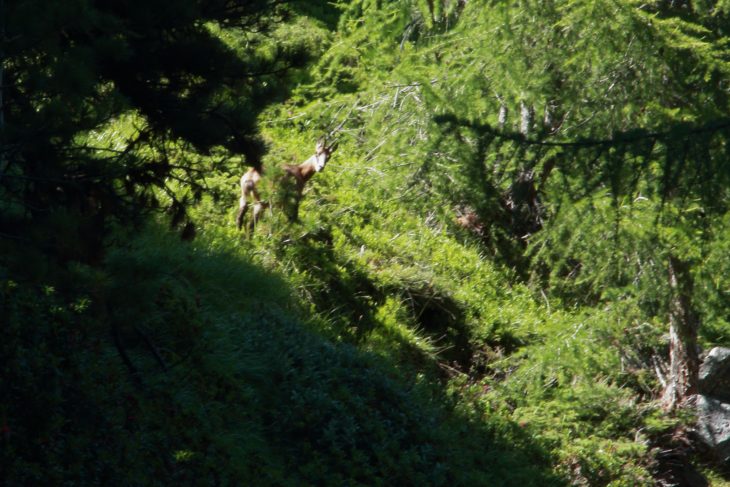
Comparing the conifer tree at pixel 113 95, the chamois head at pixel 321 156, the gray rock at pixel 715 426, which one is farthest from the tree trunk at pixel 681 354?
the conifer tree at pixel 113 95

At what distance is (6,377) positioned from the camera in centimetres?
608

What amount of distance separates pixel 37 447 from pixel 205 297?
3115 millimetres

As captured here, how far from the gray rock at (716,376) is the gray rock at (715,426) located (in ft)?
0.88

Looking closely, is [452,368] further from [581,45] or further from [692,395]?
[581,45]

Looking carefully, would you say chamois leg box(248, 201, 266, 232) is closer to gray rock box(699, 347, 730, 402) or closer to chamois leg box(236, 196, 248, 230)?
chamois leg box(236, 196, 248, 230)

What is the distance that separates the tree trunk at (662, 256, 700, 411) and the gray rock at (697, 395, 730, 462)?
25 cm

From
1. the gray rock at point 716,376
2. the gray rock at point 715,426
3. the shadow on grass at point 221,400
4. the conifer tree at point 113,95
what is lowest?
the gray rock at point 715,426

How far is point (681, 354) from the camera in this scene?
39.5 feet

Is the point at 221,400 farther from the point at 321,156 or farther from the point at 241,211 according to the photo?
the point at 321,156

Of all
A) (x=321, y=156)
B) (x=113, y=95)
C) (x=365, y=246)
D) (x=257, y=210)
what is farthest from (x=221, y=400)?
(x=365, y=246)

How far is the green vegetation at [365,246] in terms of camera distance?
5.38 metres

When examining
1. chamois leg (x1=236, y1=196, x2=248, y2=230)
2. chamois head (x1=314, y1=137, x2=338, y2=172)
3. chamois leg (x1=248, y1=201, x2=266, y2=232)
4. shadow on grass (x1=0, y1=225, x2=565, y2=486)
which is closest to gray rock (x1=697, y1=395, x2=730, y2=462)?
shadow on grass (x1=0, y1=225, x2=565, y2=486)

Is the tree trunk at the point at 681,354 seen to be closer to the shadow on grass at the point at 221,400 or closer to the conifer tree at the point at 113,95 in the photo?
the shadow on grass at the point at 221,400

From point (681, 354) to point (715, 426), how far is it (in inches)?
38.0
